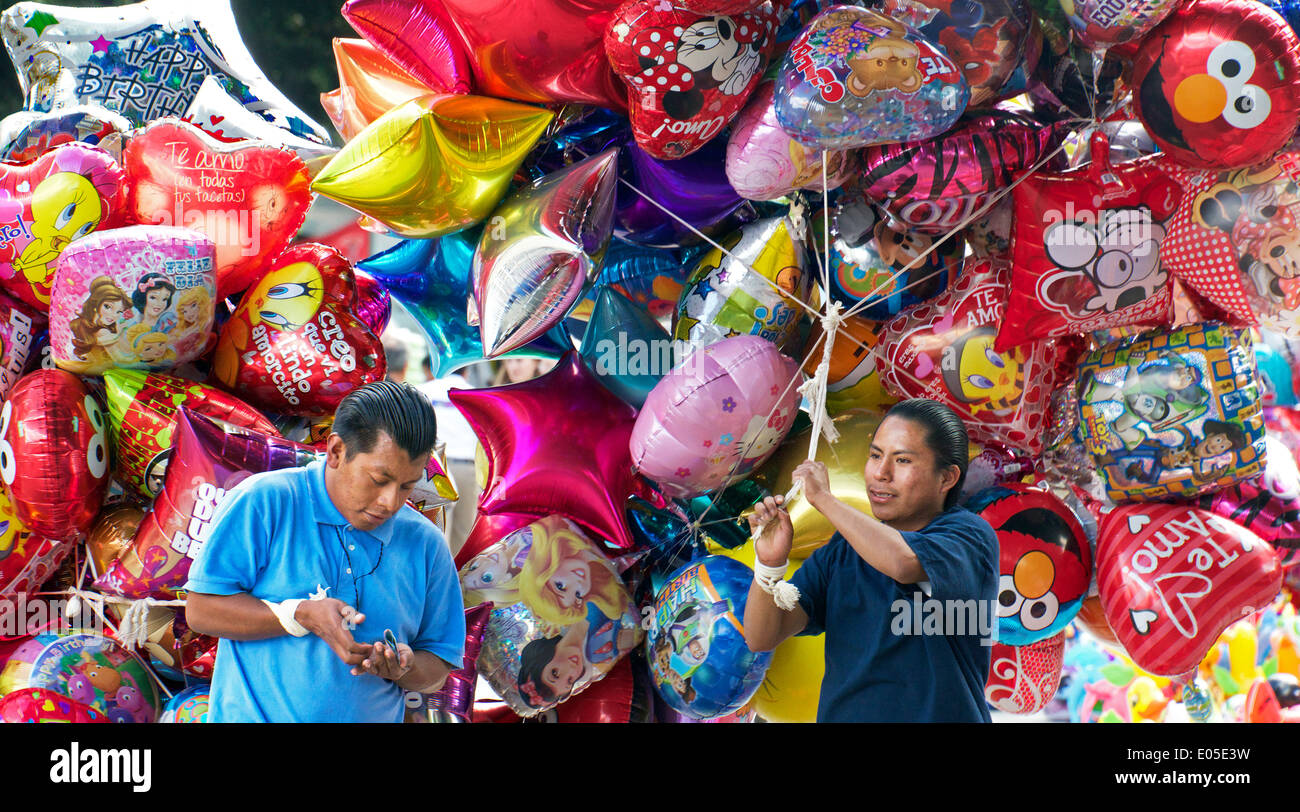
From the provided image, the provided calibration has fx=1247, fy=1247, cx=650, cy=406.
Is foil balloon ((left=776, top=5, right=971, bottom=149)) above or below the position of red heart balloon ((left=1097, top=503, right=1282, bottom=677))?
above

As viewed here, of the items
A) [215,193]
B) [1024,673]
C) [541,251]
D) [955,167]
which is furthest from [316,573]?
[1024,673]

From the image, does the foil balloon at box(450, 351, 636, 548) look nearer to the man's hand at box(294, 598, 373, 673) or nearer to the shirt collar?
the shirt collar

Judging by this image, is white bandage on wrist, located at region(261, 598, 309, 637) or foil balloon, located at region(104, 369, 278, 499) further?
foil balloon, located at region(104, 369, 278, 499)

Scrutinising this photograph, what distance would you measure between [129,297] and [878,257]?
5.50ft

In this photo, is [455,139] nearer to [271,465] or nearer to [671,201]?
[671,201]

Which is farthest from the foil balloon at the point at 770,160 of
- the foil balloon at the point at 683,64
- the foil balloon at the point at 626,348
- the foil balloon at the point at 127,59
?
the foil balloon at the point at 127,59

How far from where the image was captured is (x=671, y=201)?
2910 mm

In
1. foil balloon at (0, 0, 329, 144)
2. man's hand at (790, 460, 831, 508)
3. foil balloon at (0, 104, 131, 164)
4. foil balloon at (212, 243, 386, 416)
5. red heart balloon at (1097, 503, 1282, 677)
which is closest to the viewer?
man's hand at (790, 460, 831, 508)

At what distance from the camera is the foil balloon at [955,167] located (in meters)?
2.60

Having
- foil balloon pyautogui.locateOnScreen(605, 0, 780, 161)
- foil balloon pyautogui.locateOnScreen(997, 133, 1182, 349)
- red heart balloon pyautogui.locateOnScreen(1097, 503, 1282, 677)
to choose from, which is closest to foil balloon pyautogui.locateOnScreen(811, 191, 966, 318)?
foil balloon pyautogui.locateOnScreen(997, 133, 1182, 349)

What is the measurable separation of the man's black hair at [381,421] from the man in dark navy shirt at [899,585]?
57cm

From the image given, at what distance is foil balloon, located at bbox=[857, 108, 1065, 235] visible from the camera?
260 cm

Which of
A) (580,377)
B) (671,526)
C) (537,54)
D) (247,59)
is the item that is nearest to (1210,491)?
(671,526)

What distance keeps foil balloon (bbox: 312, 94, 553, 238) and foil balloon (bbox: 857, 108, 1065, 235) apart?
0.78m
